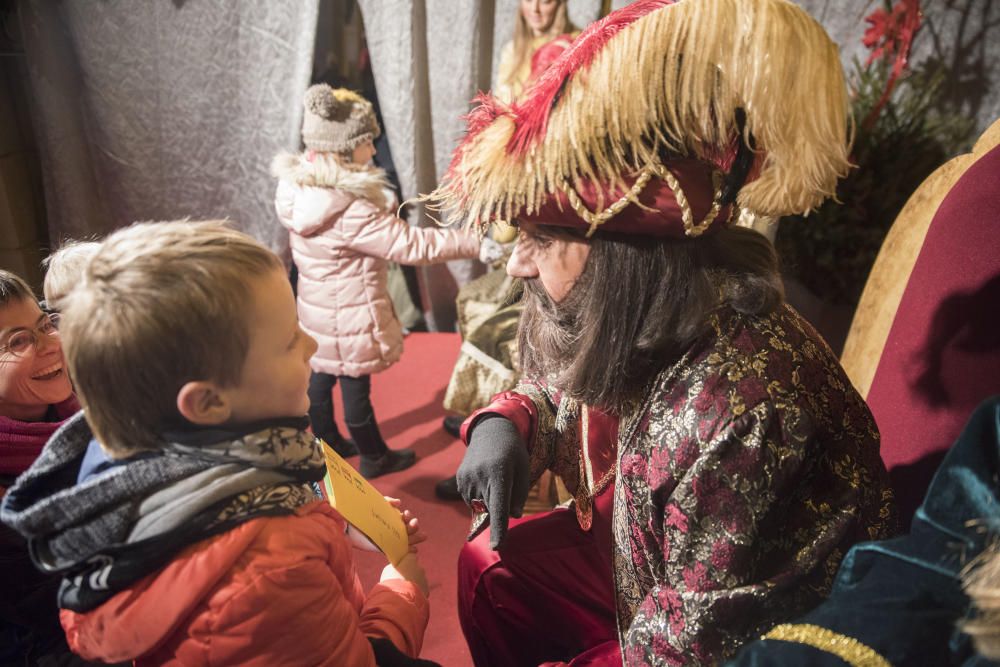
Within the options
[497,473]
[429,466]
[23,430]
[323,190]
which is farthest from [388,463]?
[23,430]

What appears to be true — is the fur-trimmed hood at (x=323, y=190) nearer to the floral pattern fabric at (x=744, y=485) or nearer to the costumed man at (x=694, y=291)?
the costumed man at (x=694, y=291)

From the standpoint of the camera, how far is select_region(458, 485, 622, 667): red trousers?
1462 millimetres

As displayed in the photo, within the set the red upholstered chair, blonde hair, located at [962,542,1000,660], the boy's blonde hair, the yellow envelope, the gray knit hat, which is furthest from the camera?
the gray knit hat

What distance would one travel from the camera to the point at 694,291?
1.06m

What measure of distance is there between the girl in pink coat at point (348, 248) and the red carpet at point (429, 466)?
0.43ft

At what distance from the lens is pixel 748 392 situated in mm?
1000

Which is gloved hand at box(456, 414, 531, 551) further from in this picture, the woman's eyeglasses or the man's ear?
the woman's eyeglasses

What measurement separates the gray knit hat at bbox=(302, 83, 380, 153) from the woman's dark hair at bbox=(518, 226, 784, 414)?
4.31 ft

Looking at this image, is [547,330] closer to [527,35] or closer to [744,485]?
[744,485]

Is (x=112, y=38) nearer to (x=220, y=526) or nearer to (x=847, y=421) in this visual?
(x=220, y=526)

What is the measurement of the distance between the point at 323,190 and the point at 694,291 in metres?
1.50

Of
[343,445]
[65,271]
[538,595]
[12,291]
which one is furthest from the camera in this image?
[343,445]

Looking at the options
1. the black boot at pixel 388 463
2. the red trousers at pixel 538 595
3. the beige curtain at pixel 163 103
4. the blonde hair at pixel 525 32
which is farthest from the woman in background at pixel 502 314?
the beige curtain at pixel 163 103

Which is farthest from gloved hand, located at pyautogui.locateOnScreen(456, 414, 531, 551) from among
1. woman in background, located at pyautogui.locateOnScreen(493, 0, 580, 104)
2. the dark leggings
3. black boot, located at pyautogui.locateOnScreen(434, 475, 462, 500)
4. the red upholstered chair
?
woman in background, located at pyautogui.locateOnScreen(493, 0, 580, 104)
